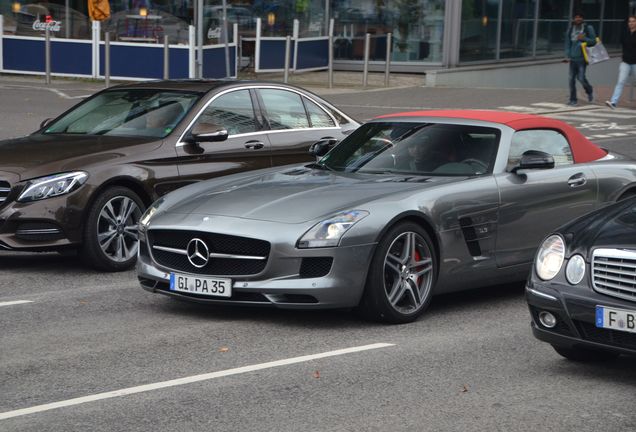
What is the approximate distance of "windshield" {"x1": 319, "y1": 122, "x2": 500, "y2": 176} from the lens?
28.6 ft

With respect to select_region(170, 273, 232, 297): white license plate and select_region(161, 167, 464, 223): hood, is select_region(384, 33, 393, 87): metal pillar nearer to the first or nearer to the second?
select_region(161, 167, 464, 223): hood

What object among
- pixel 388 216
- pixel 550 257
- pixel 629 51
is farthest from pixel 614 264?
pixel 629 51

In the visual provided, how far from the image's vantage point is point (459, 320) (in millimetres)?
8141

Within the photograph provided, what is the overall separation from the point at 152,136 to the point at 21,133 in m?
9.40

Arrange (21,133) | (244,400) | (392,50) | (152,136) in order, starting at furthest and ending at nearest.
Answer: (392,50)
(21,133)
(152,136)
(244,400)

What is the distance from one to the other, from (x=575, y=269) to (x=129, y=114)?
5446 mm

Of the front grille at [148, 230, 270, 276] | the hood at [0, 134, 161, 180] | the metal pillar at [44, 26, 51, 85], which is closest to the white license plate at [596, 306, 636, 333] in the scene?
the front grille at [148, 230, 270, 276]

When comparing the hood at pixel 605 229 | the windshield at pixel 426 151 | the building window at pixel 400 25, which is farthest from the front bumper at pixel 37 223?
the building window at pixel 400 25

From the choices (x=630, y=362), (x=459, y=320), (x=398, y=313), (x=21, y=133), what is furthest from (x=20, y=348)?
(x=21, y=133)

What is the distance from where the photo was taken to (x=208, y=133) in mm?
10312

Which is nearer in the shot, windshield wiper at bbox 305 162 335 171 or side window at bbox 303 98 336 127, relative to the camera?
windshield wiper at bbox 305 162 335 171

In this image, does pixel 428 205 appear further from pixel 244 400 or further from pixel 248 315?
pixel 244 400

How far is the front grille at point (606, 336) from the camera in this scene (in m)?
6.14

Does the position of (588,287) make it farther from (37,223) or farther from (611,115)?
(611,115)
